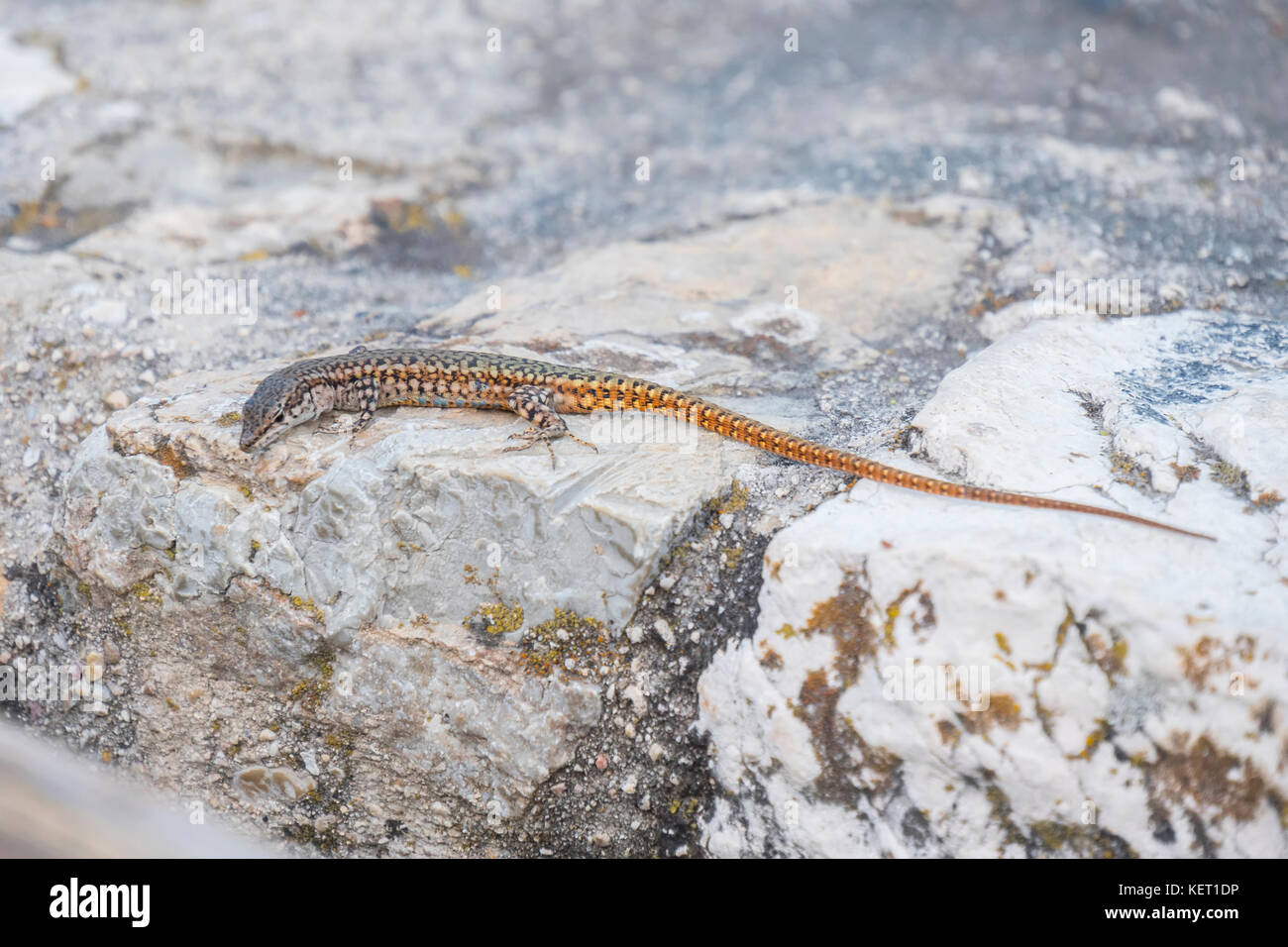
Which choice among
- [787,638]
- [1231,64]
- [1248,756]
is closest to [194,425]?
[787,638]

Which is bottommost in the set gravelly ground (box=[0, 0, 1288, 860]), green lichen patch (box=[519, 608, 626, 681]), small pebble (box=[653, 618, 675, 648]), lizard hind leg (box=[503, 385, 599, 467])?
green lichen patch (box=[519, 608, 626, 681])

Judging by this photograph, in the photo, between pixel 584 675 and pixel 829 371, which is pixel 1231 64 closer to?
pixel 829 371

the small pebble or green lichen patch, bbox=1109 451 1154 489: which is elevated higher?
green lichen patch, bbox=1109 451 1154 489

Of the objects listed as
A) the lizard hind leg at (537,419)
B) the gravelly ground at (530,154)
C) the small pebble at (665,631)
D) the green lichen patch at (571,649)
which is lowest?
the green lichen patch at (571,649)

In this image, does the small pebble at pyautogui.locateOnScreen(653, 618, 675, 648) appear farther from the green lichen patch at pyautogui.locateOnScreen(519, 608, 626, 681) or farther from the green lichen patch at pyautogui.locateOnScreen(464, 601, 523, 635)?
the green lichen patch at pyautogui.locateOnScreen(464, 601, 523, 635)

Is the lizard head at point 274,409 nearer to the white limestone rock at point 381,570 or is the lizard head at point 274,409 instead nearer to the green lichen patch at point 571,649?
the white limestone rock at point 381,570

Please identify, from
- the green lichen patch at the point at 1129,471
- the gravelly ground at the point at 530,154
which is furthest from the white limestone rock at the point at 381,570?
the green lichen patch at the point at 1129,471

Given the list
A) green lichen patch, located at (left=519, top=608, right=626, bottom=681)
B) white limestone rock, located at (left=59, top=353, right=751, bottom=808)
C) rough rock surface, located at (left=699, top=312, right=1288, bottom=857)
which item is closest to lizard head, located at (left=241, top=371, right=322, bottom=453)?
white limestone rock, located at (left=59, top=353, right=751, bottom=808)

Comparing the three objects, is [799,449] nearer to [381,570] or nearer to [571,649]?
[571,649]
